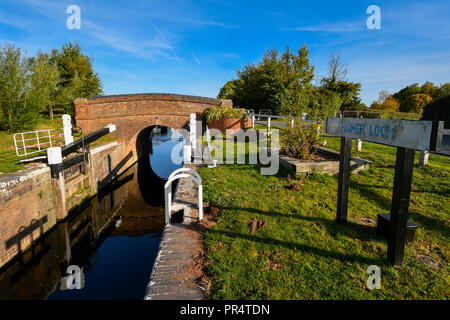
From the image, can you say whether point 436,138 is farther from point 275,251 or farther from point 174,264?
point 174,264

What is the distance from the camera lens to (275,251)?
405 centimetres

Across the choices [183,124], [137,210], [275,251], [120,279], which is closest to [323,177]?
[275,251]

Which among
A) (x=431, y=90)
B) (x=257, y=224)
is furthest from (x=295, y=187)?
(x=431, y=90)

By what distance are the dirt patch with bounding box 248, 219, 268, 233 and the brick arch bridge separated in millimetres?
13532

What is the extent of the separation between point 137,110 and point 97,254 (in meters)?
12.1

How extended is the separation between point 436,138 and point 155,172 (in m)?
17.2

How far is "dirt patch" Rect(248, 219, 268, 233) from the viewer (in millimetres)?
4785

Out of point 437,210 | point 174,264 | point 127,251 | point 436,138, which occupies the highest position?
point 436,138

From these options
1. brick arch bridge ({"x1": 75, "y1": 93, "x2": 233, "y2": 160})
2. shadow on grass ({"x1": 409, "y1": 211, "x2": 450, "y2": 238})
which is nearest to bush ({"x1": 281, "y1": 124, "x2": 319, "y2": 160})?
shadow on grass ({"x1": 409, "y1": 211, "x2": 450, "y2": 238})

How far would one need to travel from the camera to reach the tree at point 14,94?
1327 centimetres

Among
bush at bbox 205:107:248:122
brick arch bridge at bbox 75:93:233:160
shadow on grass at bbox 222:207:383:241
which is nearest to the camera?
shadow on grass at bbox 222:207:383:241

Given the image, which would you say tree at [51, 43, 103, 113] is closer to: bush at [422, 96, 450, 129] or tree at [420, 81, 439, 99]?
bush at [422, 96, 450, 129]

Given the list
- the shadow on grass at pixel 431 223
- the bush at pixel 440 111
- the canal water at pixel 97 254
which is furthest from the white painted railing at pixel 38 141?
the bush at pixel 440 111

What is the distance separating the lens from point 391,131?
3271mm
